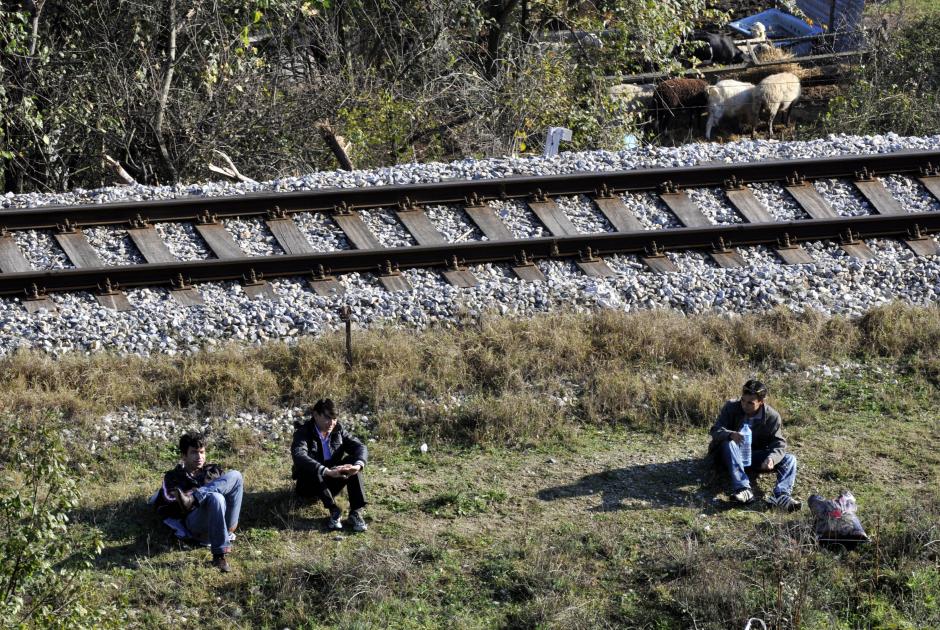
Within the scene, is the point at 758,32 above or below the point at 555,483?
above

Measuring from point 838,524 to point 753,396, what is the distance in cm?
111

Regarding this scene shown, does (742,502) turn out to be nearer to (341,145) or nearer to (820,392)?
(820,392)

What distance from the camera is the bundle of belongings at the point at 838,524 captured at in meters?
7.44

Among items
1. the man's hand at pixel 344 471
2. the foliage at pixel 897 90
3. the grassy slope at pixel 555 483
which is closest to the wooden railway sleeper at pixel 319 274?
the grassy slope at pixel 555 483

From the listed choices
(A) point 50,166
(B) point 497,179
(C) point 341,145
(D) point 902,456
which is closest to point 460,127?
(C) point 341,145

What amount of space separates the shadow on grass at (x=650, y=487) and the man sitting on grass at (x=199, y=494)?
84.8 inches

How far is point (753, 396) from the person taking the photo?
8.16 metres

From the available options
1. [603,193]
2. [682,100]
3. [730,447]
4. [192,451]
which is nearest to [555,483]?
[730,447]

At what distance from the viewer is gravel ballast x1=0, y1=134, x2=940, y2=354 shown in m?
9.88

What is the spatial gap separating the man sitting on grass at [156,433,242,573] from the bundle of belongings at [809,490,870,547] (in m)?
3.74

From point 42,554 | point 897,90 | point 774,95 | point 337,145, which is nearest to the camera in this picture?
point 42,554

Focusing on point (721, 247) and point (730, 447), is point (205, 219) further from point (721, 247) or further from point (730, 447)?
point (730, 447)

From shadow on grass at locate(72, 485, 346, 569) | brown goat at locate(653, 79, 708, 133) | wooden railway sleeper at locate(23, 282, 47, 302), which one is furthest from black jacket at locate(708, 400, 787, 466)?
brown goat at locate(653, 79, 708, 133)

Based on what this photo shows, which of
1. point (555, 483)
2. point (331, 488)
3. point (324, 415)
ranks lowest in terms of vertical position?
point (555, 483)
